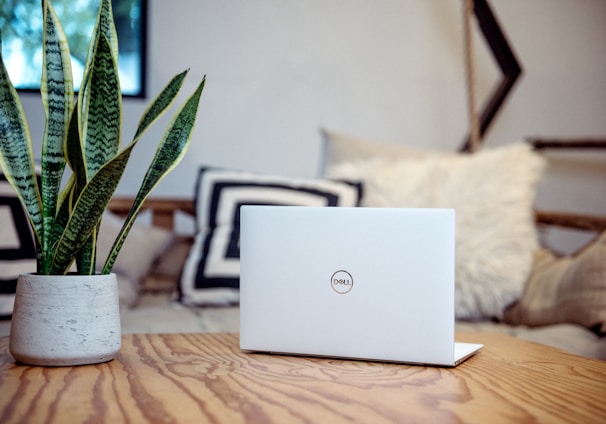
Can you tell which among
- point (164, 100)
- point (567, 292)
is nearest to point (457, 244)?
point (567, 292)

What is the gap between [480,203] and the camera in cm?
→ 174

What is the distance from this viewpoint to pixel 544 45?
2594 mm

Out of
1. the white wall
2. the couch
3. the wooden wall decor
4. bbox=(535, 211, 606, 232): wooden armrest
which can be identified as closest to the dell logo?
the couch

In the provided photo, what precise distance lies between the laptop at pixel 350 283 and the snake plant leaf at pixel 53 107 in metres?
0.23

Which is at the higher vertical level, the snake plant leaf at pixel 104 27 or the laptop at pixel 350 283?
the snake plant leaf at pixel 104 27

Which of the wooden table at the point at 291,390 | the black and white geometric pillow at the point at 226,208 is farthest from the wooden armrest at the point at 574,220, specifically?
the wooden table at the point at 291,390

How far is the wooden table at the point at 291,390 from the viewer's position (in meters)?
0.63

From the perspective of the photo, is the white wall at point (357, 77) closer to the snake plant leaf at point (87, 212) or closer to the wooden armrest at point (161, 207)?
the wooden armrest at point (161, 207)

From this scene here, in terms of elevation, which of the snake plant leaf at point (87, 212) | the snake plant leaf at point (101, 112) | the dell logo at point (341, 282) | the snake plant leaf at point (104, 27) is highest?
the snake plant leaf at point (104, 27)

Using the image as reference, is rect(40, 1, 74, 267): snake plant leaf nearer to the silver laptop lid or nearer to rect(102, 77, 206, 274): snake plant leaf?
rect(102, 77, 206, 274): snake plant leaf

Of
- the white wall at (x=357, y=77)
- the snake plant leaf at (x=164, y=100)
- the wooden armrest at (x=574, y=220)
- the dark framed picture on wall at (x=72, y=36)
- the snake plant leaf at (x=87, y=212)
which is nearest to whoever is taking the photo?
the snake plant leaf at (x=87, y=212)

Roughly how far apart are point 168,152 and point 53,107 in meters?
0.14

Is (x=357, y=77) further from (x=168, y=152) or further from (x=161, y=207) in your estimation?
(x=168, y=152)

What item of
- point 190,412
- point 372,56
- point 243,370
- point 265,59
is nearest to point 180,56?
point 265,59
